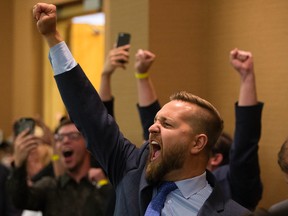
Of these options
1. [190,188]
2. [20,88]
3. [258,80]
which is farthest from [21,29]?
[190,188]

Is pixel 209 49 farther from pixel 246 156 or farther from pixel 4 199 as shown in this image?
pixel 4 199

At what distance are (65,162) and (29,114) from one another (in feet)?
4.50

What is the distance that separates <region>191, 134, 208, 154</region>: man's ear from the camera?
1.54 meters

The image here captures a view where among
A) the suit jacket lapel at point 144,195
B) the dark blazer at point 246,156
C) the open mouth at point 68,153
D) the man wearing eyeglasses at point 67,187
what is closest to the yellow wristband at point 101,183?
the man wearing eyeglasses at point 67,187

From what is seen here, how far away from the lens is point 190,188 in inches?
59.6

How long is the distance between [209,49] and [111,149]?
103 centimetres

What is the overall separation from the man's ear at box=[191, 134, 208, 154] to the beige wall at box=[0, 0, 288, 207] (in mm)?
683

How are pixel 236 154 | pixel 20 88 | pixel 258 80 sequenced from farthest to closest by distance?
pixel 20 88 < pixel 258 80 < pixel 236 154

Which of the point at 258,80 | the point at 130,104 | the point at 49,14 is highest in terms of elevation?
the point at 49,14

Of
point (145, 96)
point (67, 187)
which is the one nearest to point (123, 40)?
point (145, 96)

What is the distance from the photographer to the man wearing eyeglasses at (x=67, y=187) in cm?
247

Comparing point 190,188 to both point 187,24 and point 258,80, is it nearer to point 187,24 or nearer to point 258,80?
point 258,80

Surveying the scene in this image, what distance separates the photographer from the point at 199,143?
1.55 metres

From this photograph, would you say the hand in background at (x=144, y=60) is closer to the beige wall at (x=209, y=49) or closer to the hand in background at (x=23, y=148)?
the beige wall at (x=209, y=49)
